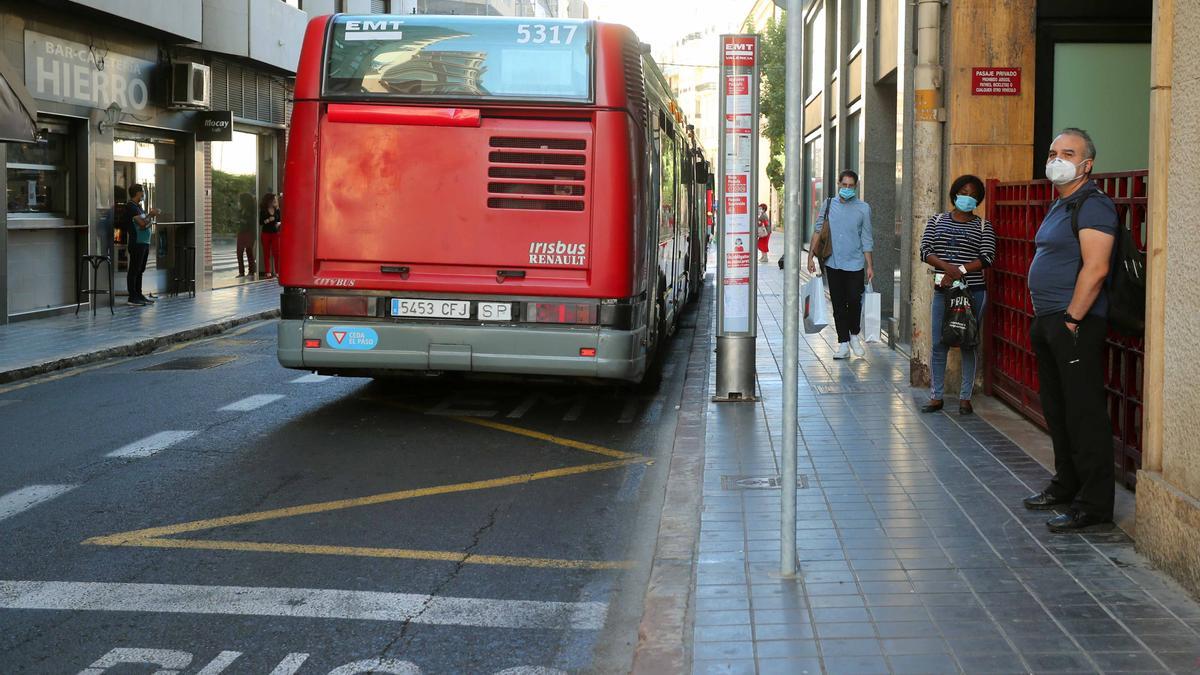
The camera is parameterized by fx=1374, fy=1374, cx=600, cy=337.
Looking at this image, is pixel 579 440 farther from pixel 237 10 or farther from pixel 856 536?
pixel 237 10

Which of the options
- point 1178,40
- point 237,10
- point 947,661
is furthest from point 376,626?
point 237,10

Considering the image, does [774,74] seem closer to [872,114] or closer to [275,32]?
[275,32]

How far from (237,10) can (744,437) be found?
1855 centimetres

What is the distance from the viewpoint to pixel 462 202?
10.0 m

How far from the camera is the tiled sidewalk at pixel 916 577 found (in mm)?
4625

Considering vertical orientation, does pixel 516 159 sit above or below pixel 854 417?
above

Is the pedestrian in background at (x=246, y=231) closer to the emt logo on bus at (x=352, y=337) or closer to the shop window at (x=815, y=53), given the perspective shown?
the shop window at (x=815, y=53)

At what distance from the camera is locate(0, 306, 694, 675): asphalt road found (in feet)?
16.8

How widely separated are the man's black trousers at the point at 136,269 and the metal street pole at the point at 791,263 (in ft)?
57.9

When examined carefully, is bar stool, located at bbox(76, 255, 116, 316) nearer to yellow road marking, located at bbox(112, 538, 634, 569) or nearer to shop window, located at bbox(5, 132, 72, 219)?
shop window, located at bbox(5, 132, 72, 219)

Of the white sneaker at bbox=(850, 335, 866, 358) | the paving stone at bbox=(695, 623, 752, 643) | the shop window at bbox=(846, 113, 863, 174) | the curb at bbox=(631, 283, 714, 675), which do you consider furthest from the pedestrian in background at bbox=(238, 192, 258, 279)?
the paving stone at bbox=(695, 623, 752, 643)

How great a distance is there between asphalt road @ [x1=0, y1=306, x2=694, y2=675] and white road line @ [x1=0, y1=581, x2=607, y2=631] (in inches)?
0.6

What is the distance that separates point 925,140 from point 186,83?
15188 mm

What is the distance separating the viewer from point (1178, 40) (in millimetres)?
5801
